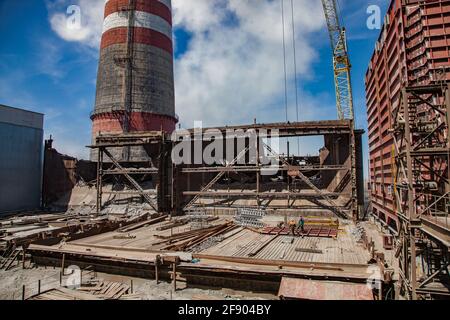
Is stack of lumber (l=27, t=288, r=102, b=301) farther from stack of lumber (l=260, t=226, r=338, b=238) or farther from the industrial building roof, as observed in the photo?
the industrial building roof

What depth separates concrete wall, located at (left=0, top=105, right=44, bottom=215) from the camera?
30062mm

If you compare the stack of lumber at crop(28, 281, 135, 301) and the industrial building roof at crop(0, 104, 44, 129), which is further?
the industrial building roof at crop(0, 104, 44, 129)

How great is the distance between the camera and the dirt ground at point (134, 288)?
1068 cm

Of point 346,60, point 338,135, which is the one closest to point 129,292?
point 338,135

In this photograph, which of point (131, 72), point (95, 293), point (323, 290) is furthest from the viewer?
point (131, 72)

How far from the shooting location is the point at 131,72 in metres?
32.9

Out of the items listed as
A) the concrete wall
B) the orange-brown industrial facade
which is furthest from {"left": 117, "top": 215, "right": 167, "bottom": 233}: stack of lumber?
the concrete wall

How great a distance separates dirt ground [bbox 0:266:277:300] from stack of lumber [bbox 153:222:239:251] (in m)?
2.04

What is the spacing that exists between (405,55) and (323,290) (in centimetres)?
934

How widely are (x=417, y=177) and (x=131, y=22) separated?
110 ft

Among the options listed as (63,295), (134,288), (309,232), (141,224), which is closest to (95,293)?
(63,295)

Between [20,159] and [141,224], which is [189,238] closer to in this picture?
[141,224]

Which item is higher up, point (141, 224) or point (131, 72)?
point (131, 72)

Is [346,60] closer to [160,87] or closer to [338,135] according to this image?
[338,135]
